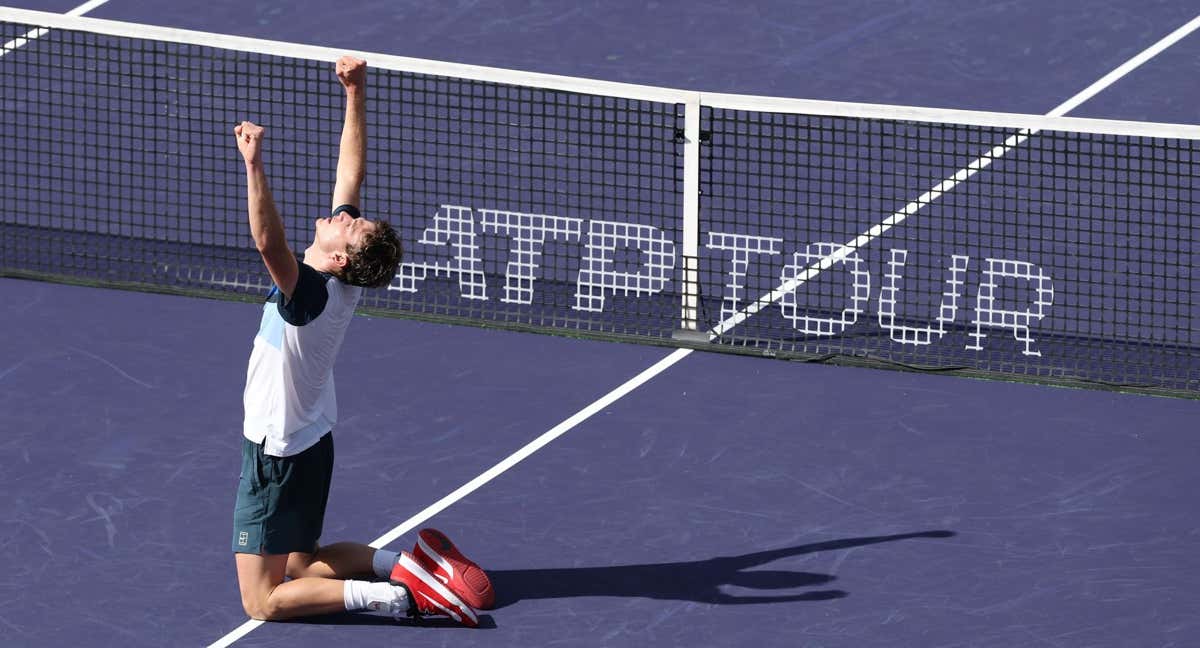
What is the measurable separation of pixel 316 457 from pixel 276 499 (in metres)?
0.26

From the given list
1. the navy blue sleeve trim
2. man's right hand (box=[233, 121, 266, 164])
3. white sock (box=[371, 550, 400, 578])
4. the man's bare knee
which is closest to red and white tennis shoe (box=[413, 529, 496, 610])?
white sock (box=[371, 550, 400, 578])

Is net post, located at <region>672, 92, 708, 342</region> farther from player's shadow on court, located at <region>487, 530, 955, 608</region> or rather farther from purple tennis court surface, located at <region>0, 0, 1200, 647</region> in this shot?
player's shadow on court, located at <region>487, 530, 955, 608</region>

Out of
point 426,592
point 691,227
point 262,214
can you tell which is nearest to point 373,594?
point 426,592

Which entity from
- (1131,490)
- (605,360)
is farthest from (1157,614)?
(605,360)

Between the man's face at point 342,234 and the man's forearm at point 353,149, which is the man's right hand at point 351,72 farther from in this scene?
the man's face at point 342,234

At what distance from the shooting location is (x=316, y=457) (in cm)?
1014

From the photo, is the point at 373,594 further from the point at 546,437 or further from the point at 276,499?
the point at 546,437

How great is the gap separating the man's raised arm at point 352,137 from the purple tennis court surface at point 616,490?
1.94 metres

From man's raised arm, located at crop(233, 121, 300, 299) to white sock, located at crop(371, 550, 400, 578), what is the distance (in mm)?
1650

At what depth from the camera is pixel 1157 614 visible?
34.4ft

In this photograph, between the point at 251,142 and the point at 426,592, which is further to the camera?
the point at 426,592

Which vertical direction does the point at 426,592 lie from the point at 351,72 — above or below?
below

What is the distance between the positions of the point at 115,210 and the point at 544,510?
4596 mm

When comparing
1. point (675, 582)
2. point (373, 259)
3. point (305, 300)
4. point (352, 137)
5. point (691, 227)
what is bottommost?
point (675, 582)
